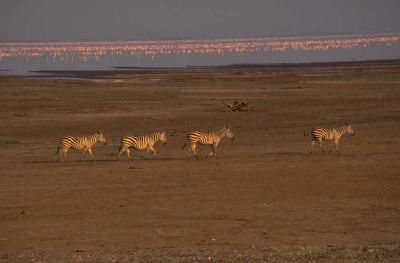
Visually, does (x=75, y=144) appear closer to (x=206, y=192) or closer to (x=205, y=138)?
(x=205, y=138)

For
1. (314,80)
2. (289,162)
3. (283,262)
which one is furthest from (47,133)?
(314,80)

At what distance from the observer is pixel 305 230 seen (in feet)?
44.7

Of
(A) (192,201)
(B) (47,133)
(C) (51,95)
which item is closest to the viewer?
(A) (192,201)

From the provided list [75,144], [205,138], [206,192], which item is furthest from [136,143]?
[206,192]

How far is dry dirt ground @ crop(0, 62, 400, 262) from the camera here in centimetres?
1250

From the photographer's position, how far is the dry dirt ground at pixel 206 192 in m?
12.5

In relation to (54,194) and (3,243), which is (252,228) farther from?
(54,194)

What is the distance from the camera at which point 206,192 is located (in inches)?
687

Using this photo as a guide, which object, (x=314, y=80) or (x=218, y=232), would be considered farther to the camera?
(x=314, y=80)

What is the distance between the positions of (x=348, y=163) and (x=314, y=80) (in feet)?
130

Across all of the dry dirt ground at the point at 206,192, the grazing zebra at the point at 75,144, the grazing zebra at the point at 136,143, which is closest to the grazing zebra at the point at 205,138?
the dry dirt ground at the point at 206,192

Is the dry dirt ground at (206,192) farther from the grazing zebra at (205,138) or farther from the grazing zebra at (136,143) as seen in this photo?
the grazing zebra at (205,138)

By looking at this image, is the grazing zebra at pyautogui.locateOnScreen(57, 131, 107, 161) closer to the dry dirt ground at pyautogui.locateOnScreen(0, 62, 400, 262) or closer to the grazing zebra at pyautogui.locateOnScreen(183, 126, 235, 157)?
the dry dirt ground at pyautogui.locateOnScreen(0, 62, 400, 262)

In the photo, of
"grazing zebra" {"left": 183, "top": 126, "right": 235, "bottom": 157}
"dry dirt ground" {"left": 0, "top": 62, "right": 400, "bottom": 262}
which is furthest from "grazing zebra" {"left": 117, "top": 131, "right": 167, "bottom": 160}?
"grazing zebra" {"left": 183, "top": 126, "right": 235, "bottom": 157}
